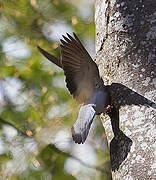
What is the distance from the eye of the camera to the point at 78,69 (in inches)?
64.2

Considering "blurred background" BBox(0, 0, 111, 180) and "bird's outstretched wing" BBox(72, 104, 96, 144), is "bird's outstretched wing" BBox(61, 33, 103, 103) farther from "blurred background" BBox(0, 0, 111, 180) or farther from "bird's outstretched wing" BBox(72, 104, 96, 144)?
"blurred background" BBox(0, 0, 111, 180)

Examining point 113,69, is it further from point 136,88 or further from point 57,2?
point 57,2

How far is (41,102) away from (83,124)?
130cm

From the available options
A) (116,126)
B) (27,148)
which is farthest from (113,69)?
(27,148)

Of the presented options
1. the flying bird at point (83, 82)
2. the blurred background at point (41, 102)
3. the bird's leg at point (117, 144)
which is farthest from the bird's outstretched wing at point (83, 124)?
the blurred background at point (41, 102)

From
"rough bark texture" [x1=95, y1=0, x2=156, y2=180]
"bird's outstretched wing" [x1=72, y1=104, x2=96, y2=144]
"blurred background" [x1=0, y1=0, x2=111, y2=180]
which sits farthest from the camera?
"blurred background" [x1=0, y1=0, x2=111, y2=180]

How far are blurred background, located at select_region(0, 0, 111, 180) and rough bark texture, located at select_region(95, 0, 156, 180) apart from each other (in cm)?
92

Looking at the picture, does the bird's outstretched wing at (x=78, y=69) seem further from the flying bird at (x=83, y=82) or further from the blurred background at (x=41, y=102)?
the blurred background at (x=41, y=102)

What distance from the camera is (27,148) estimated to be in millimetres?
2439

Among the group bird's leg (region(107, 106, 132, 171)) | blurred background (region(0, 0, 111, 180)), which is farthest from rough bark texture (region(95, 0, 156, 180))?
blurred background (region(0, 0, 111, 180))

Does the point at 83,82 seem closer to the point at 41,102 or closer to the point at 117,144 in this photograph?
the point at 117,144

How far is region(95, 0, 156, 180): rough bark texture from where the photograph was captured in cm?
129

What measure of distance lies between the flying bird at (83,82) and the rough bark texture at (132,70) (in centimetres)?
6

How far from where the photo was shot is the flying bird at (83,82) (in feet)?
5.15
